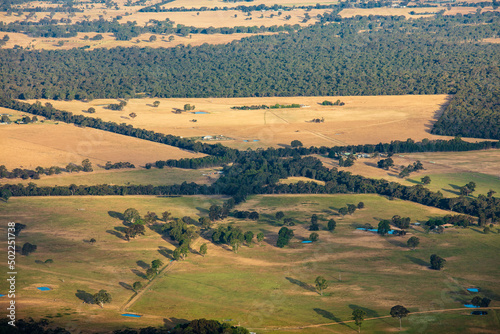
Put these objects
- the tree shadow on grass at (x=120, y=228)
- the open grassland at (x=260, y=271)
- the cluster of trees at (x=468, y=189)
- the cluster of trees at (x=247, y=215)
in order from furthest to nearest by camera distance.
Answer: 1. the cluster of trees at (x=468, y=189)
2. the cluster of trees at (x=247, y=215)
3. the tree shadow on grass at (x=120, y=228)
4. the open grassland at (x=260, y=271)

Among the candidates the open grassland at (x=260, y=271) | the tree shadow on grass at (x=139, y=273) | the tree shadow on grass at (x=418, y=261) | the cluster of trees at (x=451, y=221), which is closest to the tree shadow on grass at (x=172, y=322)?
the open grassland at (x=260, y=271)

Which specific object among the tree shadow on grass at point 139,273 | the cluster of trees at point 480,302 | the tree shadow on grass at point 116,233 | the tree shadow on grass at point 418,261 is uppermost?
the cluster of trees at point 480,302

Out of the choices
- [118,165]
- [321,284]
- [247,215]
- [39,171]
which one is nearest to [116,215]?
[247,215]

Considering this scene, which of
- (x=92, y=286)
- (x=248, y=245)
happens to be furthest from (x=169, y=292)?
(x=248, y=245)

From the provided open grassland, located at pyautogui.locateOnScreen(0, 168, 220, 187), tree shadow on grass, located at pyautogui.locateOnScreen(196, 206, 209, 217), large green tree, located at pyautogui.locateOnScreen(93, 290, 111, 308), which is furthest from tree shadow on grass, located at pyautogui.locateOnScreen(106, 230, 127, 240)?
open grassland, located at pyautogui.locateOnScreen(0, 168, 220, 187)

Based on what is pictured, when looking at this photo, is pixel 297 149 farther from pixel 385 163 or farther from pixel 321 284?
pixel 321 284

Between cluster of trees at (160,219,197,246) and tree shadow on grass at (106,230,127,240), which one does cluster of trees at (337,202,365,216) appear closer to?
cluster of trees at (160,219,197,246)

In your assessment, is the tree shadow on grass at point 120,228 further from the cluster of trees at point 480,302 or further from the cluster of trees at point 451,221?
the cluster of trees at point 480,302
